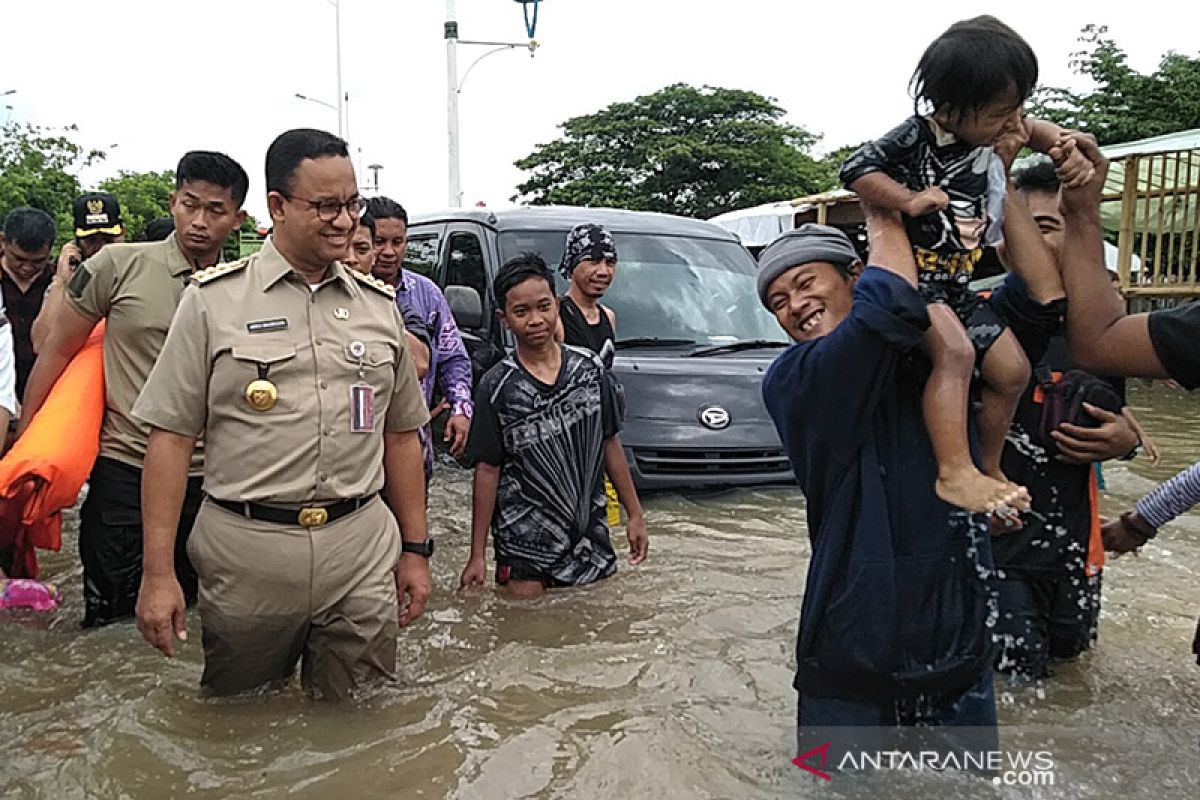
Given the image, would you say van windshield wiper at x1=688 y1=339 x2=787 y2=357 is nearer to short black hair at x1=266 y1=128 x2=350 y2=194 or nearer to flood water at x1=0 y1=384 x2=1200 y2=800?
flood water at x1=0 y1=384 x2=1200 y2=800

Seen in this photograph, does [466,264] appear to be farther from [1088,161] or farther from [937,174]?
[1088,161]

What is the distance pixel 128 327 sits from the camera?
394cm

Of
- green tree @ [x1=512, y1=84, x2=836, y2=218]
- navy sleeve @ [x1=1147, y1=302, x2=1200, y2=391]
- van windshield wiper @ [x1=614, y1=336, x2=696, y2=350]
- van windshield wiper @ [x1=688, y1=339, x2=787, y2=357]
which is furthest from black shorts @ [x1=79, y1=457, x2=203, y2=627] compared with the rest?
green tree @ [x1=512, y1=84, x2=836, y2=218]

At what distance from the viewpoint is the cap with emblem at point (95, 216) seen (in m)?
5.57

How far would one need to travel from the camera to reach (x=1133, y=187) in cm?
1220

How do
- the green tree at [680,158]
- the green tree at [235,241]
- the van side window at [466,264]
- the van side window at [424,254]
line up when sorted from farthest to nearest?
the green tree at [680,158] < the van side window at [424,254] < the van side window at [466,264] < the green tree at [235,241]

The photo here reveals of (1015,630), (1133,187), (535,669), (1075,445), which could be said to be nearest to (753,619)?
(535,669)

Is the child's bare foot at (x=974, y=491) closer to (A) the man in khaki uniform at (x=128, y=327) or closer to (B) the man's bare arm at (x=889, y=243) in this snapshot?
(B) the man's bare arm at (x=889, y=243)

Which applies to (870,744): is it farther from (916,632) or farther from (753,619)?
(753,619)

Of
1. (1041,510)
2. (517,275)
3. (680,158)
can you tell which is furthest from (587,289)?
(680,158)

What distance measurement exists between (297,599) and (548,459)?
159cm

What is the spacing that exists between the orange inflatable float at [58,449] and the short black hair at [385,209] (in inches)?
57.9

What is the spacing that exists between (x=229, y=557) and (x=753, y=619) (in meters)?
2.51

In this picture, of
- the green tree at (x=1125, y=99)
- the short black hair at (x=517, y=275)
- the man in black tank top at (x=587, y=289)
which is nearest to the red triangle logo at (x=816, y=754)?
the short black hair at (x=517, y=275)
